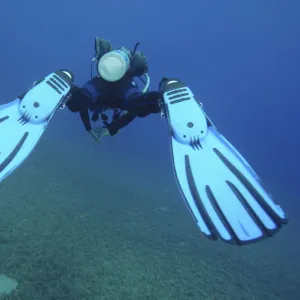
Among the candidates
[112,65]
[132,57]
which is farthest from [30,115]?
[132,57]

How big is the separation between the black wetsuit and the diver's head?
0.31 m

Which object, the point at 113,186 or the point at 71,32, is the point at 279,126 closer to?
the point at 71,32

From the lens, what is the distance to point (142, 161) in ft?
71.8

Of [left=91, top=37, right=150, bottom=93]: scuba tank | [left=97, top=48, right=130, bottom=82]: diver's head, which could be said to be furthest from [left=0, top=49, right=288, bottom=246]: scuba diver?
[left=91, top=37, right=150, bottom=93]: scuba tank

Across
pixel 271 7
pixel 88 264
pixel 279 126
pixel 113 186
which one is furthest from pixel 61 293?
pixel 271 7

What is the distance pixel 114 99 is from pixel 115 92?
0.37ft

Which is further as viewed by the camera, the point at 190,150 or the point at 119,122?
the point at 119,122

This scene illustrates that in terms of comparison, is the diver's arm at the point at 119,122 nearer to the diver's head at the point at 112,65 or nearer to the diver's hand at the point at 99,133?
the diver's hand at the point at 99,133

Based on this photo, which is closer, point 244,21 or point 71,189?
point 71,189

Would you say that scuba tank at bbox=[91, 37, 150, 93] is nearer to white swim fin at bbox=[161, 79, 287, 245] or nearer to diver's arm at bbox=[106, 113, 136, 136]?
diver's arm at bbox=[106, 113, 136, 136]

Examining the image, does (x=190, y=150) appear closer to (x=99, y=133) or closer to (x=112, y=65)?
(x=112, y=65)

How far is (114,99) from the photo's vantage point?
399 cm

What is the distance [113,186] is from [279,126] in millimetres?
63571

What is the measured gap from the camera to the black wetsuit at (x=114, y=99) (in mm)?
3588
